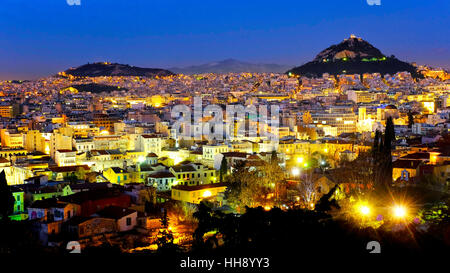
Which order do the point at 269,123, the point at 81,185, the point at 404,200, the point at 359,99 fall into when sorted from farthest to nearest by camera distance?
1. the point at 359,99
2. the point at 269,123
3. the point at 81,185
4. the point at 404,200

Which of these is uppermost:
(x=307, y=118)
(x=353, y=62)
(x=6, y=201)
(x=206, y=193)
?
(x=353, y=62)

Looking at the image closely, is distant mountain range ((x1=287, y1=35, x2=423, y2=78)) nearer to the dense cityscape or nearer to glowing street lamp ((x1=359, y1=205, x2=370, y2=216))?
the dense cityscape

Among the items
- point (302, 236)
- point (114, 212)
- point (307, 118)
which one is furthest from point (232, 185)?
point (307, 118)

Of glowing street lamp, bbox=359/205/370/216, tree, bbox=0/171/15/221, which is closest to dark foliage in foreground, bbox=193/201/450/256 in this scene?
glowing street lamp, bbox=359/205/370/216

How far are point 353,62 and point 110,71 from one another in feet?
112

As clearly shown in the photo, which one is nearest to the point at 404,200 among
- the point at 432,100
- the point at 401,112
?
the point at 401,112

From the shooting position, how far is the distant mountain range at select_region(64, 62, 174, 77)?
7394 centimetres

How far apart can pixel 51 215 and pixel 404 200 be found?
20.7ft

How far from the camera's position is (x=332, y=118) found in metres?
27.2

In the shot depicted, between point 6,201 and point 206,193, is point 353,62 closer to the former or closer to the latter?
point 206,193

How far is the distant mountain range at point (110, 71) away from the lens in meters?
73.9

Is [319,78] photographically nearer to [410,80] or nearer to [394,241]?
[410,80]

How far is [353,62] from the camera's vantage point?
57.0 metres

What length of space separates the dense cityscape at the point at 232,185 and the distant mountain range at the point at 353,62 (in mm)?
24445
